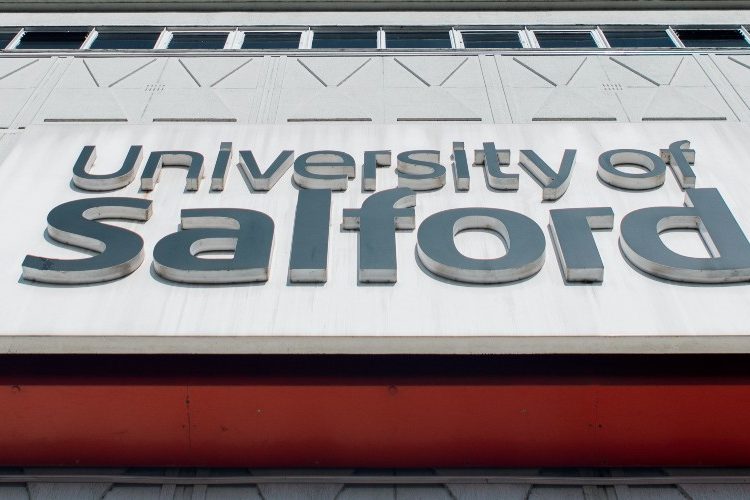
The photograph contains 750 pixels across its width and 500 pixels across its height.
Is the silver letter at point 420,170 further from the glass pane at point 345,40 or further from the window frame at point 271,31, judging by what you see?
the window frame at point 271,31

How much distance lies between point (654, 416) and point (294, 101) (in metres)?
8.18

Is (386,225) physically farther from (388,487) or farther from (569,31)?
(569,31)

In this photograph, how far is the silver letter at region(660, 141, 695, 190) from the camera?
873cm

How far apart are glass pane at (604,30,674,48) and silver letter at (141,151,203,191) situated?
932 cm

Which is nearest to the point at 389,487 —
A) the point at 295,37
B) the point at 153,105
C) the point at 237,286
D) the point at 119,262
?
the point at 237,286

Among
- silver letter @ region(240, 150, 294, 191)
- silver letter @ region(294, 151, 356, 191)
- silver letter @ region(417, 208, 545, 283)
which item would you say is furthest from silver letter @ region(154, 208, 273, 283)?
silver letter @ region(417, 208, 545, 283)

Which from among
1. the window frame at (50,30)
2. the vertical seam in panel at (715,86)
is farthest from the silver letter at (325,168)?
the window frame at (50,30)

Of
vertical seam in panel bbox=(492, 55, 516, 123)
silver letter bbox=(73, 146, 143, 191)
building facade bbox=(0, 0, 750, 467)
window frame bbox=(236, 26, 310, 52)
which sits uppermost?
window frame bbox=(236, 26, 310, 52)

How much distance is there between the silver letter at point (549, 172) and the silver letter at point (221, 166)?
4.06 metres

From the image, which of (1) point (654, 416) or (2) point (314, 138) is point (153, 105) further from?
(1) point (654, 416)

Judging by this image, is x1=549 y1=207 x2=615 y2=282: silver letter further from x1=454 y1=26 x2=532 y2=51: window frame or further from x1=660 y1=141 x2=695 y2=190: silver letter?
x1=454 y1=26 x2=532 y2=51: window frame

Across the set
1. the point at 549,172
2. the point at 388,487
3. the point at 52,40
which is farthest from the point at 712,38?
the point at 52,40

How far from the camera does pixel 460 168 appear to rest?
906 cm

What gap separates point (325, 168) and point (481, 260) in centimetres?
290
